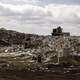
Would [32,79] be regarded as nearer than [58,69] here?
Yes

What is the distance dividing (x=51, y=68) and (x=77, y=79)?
53.8 meters

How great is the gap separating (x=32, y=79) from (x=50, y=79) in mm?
6650

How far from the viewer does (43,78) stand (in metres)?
149

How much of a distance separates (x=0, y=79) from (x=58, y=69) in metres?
52.3

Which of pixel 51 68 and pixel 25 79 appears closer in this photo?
pixel 25 79

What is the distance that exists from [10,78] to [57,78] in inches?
700

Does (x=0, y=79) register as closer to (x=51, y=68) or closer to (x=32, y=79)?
(x=32, y=79)

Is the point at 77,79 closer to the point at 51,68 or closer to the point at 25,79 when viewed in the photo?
the point at 25,79

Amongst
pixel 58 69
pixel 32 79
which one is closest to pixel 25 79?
pixel 32 79

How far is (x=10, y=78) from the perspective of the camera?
489ft

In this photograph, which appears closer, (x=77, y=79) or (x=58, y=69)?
(x=77, y=79)

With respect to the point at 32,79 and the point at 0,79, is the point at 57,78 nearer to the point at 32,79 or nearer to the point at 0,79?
the point at 32,79

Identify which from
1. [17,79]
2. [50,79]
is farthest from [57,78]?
[17,79]

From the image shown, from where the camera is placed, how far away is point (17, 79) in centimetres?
14538
